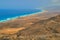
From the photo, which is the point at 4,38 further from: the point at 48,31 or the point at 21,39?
the point at 48,31

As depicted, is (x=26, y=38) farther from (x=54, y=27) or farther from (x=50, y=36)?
(x=54, y=27)

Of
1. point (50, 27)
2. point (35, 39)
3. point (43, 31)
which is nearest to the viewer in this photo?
point (35, 39)

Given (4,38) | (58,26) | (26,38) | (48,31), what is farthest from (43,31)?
(4,38)

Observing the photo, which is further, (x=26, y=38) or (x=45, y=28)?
(x=45, y=28)

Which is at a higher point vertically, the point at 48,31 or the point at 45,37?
the point at 48,31

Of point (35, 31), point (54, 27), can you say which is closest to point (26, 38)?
point (35, 31)

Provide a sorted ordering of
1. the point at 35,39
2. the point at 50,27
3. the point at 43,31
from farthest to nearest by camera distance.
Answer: the point at 50,27
the point at 43,31
the point at 35,39

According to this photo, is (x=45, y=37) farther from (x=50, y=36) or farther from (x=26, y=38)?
(x=26, y=38)

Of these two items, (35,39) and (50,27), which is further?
(50,27)

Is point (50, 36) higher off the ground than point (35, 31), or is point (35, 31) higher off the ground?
point (35, 31)
